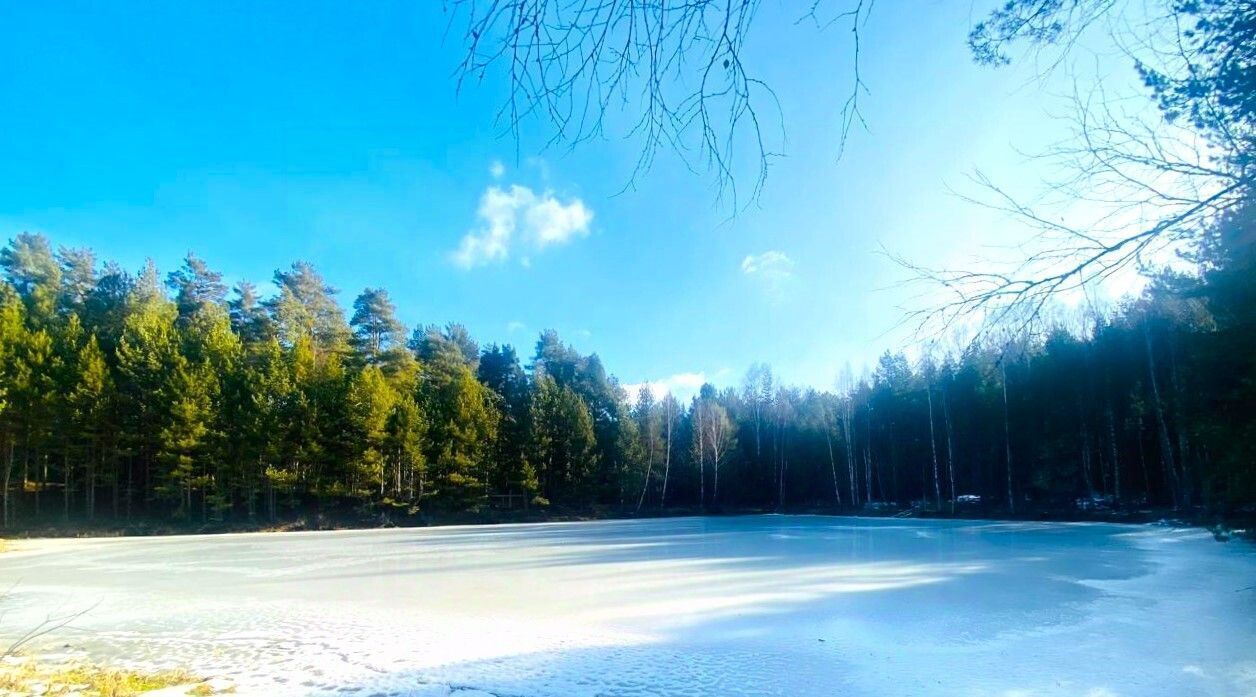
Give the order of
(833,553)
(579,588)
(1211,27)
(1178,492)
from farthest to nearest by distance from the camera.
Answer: (1178,492), (833,553), (579,588), (1211,27)

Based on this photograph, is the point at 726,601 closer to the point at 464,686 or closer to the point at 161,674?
the point at 464,686

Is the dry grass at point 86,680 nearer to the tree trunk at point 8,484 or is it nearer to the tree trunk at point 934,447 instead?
the tree trunk at point 8,484

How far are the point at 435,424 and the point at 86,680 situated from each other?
27.1 meters

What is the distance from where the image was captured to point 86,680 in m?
4.08

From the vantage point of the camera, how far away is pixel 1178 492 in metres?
20.6

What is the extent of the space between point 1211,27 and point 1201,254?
1.04 metres

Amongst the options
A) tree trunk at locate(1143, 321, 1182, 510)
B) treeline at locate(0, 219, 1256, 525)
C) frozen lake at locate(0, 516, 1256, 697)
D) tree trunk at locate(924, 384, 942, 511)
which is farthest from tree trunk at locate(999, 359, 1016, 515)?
frozen lake at locate(0, 516, 1256, 697)

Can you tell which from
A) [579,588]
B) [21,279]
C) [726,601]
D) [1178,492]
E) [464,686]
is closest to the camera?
[464,686]

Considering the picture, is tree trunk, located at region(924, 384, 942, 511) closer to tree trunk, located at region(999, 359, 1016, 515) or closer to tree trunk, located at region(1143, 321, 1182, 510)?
tree trunk, located at region(999, 359, 1016, 515)

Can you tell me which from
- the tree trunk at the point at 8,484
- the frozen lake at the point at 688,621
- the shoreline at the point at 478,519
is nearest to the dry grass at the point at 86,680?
the frozen lake at the point at 688,621

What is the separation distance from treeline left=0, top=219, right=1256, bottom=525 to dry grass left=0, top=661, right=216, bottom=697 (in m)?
18.4

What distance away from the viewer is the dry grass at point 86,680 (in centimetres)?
375

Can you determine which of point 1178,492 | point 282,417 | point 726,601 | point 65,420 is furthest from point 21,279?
point 1178,492

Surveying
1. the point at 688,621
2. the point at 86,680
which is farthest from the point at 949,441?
the point at 86,680
